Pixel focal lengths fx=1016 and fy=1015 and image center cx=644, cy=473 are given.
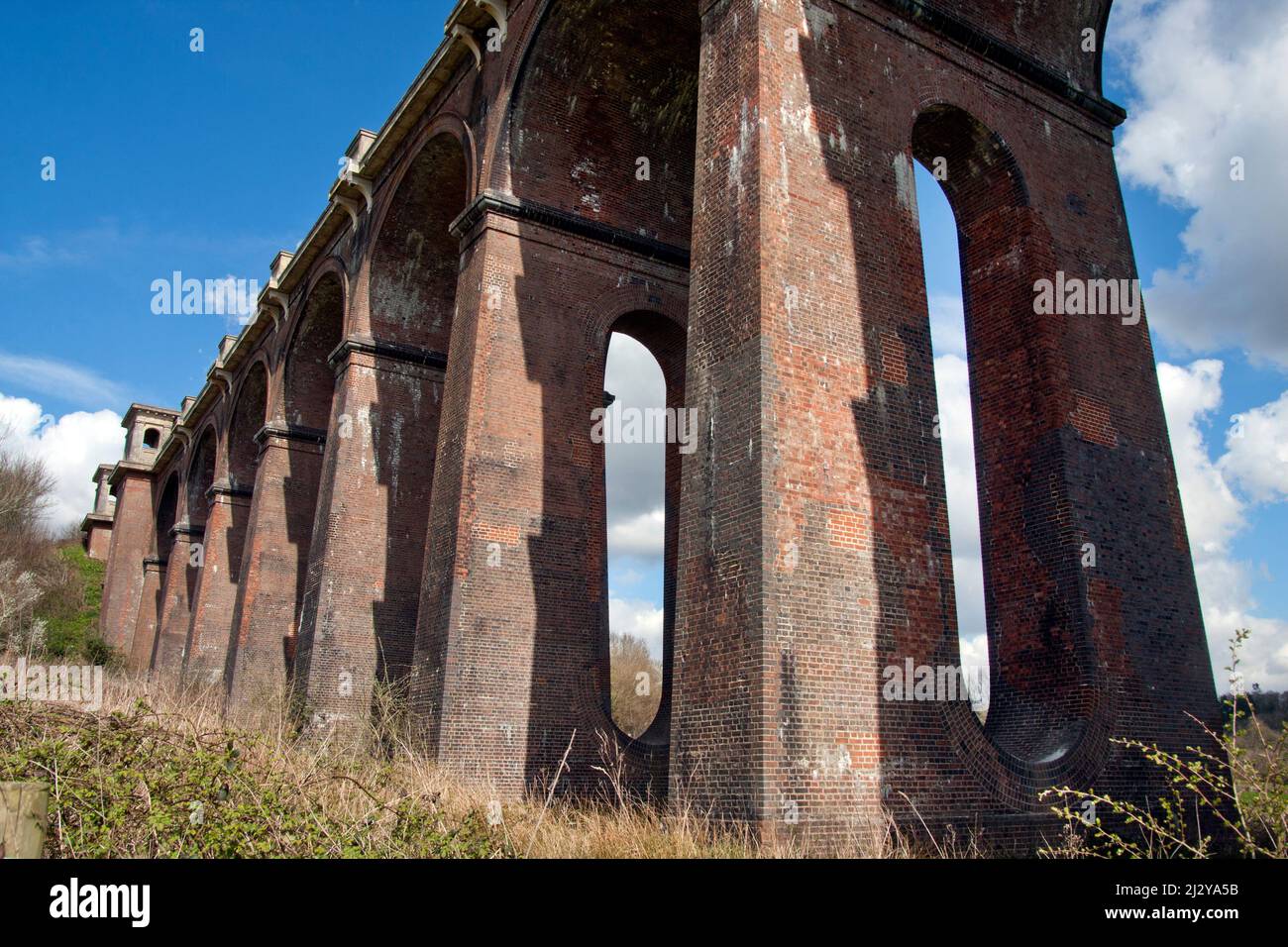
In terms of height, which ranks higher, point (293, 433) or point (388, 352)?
point (388, 352)

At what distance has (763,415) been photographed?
798 centimetres

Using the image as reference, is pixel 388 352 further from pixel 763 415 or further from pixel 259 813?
pixel 259 813

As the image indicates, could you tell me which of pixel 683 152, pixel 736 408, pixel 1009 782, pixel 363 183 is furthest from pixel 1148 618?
pixel 363 183

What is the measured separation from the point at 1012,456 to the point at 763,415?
3946 millimetres

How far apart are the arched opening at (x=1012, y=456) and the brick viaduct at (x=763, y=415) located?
4cm

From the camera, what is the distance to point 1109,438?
416 inches

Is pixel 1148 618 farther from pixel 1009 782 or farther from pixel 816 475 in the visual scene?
pixel 816 475

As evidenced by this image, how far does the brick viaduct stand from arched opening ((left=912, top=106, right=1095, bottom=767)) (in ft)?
0.12

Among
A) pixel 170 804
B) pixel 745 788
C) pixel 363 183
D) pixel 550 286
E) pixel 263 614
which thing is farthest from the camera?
pixel 263 614

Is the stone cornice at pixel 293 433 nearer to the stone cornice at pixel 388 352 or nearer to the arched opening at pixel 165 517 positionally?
the stone cornice at pixel 388 352

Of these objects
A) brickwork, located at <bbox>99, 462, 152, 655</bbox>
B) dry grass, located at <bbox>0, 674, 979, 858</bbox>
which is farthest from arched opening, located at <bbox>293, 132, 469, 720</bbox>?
brickwork, located at <bbox>99, 462, 152, 655</bbox>

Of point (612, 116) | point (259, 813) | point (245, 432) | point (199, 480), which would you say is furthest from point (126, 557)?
point (259, 813)

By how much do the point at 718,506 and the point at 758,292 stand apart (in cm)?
178

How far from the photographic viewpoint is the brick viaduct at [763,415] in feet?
26.2
